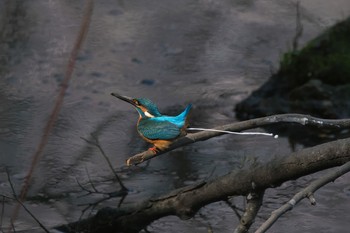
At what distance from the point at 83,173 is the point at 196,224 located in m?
0.92

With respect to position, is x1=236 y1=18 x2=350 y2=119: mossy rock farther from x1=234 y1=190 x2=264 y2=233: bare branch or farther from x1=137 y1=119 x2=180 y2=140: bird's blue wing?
x1=137 y1=119 x2=180 y2=140: bird's blue wing

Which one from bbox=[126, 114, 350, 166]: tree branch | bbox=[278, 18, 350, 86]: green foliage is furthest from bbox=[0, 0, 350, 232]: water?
bbox=[126, 114, 350, 166]: tree branch

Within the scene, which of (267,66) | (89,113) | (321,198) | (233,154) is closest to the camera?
(321,198)

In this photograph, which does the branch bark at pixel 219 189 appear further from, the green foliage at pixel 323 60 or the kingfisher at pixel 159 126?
the green foliage at pixel 323 60

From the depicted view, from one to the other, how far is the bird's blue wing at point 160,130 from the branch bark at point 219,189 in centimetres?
53

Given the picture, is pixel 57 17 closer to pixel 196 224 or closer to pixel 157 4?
pixel 157 4

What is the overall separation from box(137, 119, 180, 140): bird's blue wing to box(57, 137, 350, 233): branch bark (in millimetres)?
527

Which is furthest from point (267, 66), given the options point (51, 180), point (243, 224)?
point (243, 224)

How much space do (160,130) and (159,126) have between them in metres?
0.02

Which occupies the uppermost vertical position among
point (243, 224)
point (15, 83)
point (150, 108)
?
point (150, 108)

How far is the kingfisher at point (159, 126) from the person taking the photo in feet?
11.0

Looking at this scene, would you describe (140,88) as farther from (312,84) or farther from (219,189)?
(219,189)

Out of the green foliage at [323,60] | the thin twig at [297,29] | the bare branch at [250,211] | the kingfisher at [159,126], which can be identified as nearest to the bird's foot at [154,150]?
the kingfisher at [159,126]

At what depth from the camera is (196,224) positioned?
17.9 ft
